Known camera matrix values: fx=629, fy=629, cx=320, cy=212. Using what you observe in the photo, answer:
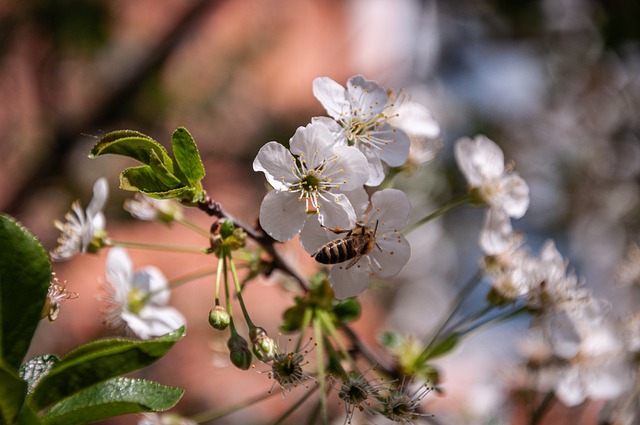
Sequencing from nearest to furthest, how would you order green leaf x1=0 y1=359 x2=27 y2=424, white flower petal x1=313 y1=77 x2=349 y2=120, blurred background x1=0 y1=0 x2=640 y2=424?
green leaf x1=0 y1=359 x2=27 y2=424 → white flower petal x1=313 y1=77 x2=349 y2=120 → blurred background x1=0 y1=0 x2=640 y2=424

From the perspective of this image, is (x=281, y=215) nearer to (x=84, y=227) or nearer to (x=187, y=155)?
(x=187, y=155)

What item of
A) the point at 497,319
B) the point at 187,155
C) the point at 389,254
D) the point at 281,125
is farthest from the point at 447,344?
the point at 281,125

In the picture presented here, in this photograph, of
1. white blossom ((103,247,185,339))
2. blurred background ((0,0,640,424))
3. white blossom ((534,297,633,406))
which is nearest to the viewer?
white blossom ((103,247,185,339))

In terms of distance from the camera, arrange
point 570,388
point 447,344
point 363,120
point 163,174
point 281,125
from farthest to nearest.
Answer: point 281,125 < point 570,388 < point 447,344 < point 363,120 < point 163,174

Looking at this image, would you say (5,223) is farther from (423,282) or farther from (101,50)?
(423,282)

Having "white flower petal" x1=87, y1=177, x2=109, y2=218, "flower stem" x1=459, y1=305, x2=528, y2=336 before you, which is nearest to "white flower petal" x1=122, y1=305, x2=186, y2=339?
"white flower petal" x1=87, y1=177, x2=109, y2=218

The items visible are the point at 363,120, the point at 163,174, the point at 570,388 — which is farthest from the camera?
the point at 570,388

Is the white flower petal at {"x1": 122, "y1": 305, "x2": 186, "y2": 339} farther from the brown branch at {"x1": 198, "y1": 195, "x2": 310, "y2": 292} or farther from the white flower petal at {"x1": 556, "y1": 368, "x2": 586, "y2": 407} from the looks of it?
the white flower petal at {"x1": 556, "y1": 368, "x2": 586, "y2": 407}

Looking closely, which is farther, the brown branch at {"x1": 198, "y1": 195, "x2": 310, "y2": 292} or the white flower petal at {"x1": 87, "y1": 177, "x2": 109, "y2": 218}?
the white flower petal at {"x1": 87, "y1": 177, "x2": 109, "y2": 218}
